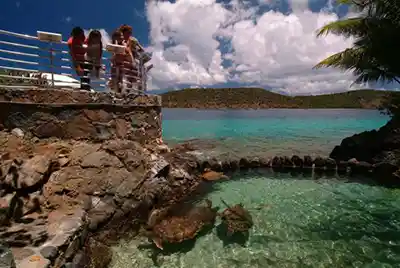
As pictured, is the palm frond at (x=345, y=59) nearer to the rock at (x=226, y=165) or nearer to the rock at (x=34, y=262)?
the rock at (x=226, y=165)

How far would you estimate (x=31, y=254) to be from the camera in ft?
16.7

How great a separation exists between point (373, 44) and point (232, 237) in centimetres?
1555

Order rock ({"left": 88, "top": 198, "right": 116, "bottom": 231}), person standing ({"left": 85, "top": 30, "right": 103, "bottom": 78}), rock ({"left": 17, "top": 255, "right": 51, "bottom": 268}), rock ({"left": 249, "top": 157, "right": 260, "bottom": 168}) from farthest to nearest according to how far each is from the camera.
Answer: rock ({"left": 249, "top": 157, "right": 260, "bottom": 168}), person standing ({"left": 85, "top": 30, "right": 103, "bottom": 78}), rock ({"left": 88, "top": 198, "right": 116, "bottom": 231}), rock ({"left": 17, "top": 255, "right": 51, "bottom": 268})

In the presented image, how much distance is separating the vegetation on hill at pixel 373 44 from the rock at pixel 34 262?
57.6 feet

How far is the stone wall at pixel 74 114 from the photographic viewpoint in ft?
26.8

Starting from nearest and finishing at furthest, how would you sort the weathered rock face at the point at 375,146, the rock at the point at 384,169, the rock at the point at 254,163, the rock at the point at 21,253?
the rock at the point at 21,253
the rock at the point at 384,169
the weathered rock face at the point at 375,146
the rock at the point at 254,163

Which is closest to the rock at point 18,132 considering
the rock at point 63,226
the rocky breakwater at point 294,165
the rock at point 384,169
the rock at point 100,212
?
the rock at point 63,226

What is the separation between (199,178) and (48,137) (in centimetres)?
738

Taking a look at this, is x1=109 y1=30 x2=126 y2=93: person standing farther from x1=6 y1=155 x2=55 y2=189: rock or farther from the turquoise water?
the turquoise water

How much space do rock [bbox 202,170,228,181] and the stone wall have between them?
13.5ft

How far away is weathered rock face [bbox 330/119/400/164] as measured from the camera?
15904 millimetres

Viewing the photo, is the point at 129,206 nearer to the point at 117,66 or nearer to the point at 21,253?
the point at 21,253

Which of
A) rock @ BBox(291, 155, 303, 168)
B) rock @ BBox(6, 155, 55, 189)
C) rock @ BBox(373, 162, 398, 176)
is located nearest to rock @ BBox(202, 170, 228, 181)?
rock @ BBox(291, 155, 303, 168)

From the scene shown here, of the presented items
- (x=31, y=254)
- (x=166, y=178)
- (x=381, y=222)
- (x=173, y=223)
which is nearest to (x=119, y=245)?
(x=173, y=223)
